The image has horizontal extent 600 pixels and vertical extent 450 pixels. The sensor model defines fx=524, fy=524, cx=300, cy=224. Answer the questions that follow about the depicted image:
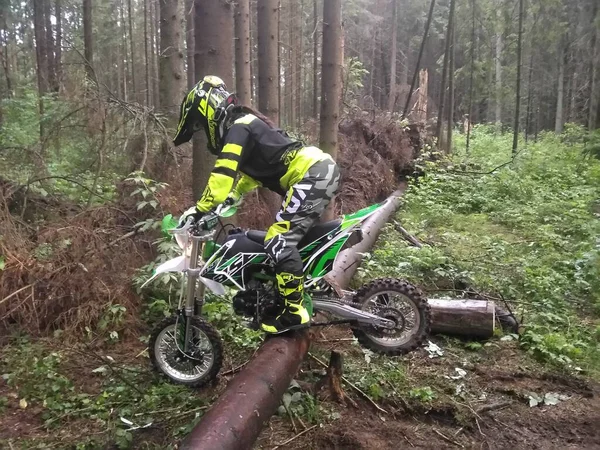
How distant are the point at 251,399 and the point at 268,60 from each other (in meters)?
7.47

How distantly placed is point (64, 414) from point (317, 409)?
6.47 feet

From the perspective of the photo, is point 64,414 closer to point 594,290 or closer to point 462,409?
point 462,409

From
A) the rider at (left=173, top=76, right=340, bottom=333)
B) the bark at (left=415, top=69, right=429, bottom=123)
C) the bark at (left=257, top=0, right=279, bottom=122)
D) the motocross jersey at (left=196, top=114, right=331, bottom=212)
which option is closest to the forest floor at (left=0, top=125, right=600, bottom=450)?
the rider at (left=173, top=76, right=340, bottom=333)

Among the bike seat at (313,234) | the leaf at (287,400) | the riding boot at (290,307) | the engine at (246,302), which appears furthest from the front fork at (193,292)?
the leaf at (287,400)

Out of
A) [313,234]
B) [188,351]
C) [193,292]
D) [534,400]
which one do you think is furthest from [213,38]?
[534,400]

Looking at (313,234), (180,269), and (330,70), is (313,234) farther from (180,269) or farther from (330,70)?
(330,70)

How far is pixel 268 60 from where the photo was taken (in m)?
9.62

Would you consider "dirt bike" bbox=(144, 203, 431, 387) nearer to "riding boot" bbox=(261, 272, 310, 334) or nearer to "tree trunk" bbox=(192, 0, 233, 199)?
"riding boot" bbox=(261, 272, 310, 334)

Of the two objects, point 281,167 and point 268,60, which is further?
point 268,60

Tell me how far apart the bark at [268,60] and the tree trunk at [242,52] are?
0.94 ft

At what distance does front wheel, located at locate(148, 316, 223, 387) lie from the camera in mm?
4281

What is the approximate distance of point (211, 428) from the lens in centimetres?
305

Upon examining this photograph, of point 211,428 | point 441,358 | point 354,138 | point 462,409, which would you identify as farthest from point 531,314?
point 354,138

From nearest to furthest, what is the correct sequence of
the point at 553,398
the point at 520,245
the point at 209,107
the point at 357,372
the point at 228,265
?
the point at 209,107, the point at 228,265, the point at 553,398, the point at 357,372, the point at 520,245
